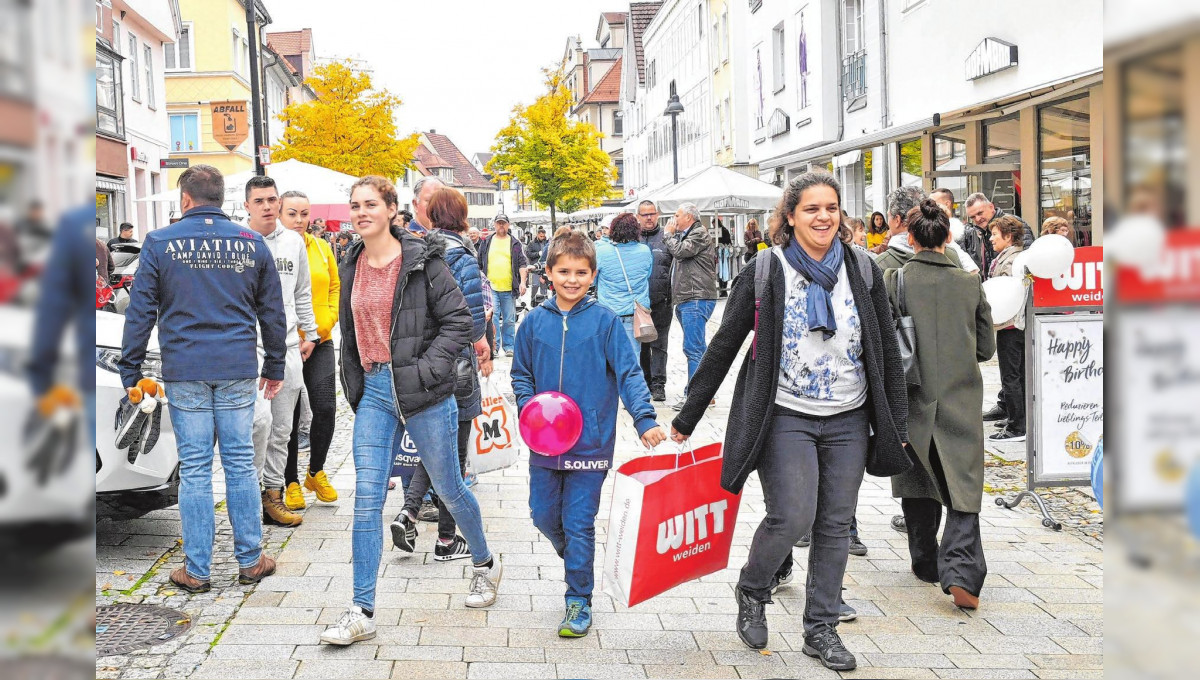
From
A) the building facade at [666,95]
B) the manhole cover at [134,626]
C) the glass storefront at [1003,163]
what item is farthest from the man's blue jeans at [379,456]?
the building facade at [666,95]

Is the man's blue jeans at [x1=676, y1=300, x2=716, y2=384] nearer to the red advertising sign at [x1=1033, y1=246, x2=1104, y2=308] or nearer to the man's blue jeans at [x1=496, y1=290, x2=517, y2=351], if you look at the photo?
the man's blue jeans at [x1=496, y1=290, x2=517, y2=351]

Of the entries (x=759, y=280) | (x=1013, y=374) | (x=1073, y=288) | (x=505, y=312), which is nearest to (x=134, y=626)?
(x=759, y=280)

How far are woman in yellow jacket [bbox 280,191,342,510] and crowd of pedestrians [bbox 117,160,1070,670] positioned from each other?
2.59 ft

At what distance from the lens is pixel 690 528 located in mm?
4781

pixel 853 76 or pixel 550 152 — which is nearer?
pixel 853 76

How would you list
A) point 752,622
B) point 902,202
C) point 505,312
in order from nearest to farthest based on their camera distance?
point 752,622 < point 902,202 < point 505,312

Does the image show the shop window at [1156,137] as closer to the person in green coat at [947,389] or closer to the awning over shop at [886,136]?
the person in green coat at [947,389]

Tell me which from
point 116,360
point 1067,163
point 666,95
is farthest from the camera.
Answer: point 666,95

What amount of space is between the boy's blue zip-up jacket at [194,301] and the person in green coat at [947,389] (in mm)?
3037

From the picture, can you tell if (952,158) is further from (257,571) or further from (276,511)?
(257,571)

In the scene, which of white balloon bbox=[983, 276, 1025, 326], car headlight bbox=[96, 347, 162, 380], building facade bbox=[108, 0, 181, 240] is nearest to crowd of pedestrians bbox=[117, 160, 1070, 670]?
car headlight bbox=[96, 347, 162, 380]

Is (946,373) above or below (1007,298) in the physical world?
below

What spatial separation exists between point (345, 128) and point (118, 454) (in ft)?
109

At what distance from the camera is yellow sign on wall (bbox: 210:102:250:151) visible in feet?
64.1
